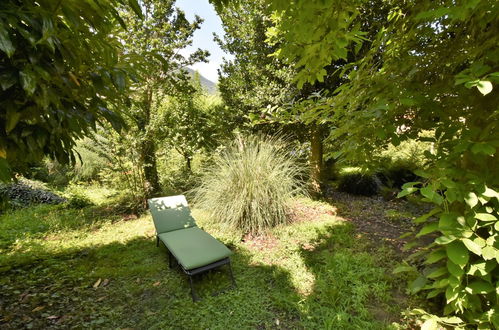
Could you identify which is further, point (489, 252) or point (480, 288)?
point (480, 288)

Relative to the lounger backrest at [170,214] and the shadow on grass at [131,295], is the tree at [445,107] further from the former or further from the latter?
the lounger backrest at [170,214]

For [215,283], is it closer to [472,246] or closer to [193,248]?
[193,248]

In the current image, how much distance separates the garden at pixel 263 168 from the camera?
1209 millimetres

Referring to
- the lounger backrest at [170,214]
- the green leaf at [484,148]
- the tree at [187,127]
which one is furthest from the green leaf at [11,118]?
the tree at [187,127]

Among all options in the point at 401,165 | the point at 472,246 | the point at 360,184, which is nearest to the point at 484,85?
the point at 472,246

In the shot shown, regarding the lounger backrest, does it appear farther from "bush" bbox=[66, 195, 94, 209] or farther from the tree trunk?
"bush" bbox=[66, 195, 94, 209]

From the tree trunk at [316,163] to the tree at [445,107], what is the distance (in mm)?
3407

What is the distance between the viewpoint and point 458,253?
1.32 meters

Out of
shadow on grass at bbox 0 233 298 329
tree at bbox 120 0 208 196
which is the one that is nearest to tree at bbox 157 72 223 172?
tree at bbox 120 0 208 196

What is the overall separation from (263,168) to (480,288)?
3517 millimetres

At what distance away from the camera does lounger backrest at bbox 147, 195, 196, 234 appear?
3908 mm

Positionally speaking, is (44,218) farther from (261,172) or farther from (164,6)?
(164,6)

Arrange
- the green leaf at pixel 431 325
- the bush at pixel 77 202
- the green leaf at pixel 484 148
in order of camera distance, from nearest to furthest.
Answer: the green leaf at pixel 484 148 < the green leaf at pixel 431 325 < the bush at pixel 77 202

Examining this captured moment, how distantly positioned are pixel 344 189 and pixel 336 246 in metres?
3.52
